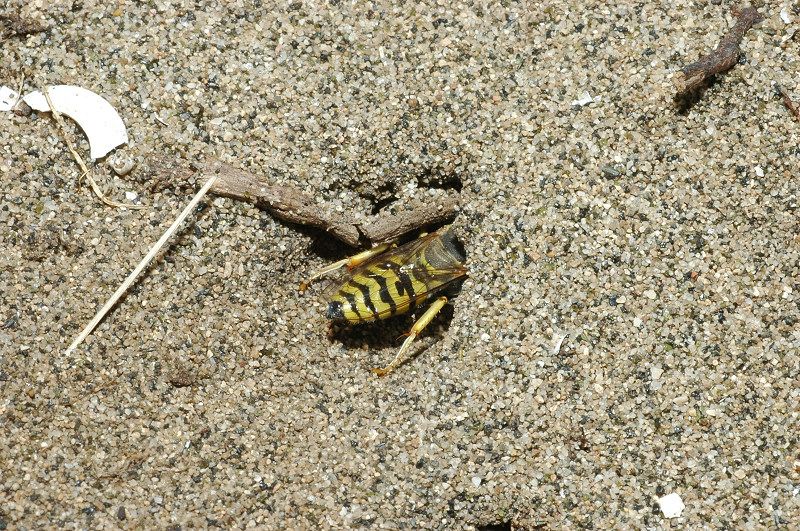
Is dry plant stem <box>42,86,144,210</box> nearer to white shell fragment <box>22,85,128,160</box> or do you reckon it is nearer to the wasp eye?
white shell fragment <box>22,85,128,160</box>

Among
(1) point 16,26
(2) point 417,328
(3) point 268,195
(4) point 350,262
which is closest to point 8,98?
(1) point 16,26

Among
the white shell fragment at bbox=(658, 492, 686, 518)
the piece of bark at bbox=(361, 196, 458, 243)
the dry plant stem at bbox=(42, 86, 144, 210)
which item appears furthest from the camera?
the piece of bark at bbox=(361, 196, 458, 243)

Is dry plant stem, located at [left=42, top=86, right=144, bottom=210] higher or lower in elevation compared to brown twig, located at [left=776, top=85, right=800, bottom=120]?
lower

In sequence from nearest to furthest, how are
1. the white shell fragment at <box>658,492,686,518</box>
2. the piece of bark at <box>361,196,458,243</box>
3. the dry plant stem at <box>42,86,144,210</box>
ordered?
the white shell fragment at <box>658,492,686,518</box>
the dry plant stem at <box>42,86,144,210</box>
the piece of bark at <box>361,196,458,243</box>

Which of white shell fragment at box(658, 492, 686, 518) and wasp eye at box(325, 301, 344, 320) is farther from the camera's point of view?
wasp eye at box(325, 301, 344, 320)

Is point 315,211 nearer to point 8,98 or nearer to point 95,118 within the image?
point 95,118

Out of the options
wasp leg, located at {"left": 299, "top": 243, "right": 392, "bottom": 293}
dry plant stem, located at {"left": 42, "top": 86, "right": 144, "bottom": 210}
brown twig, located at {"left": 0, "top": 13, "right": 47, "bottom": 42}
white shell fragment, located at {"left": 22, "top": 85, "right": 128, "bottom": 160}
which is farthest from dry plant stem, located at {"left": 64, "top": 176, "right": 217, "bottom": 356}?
brown twig, located at {"left": 0, "top": 13, "right": 47, "bottom": 42}
